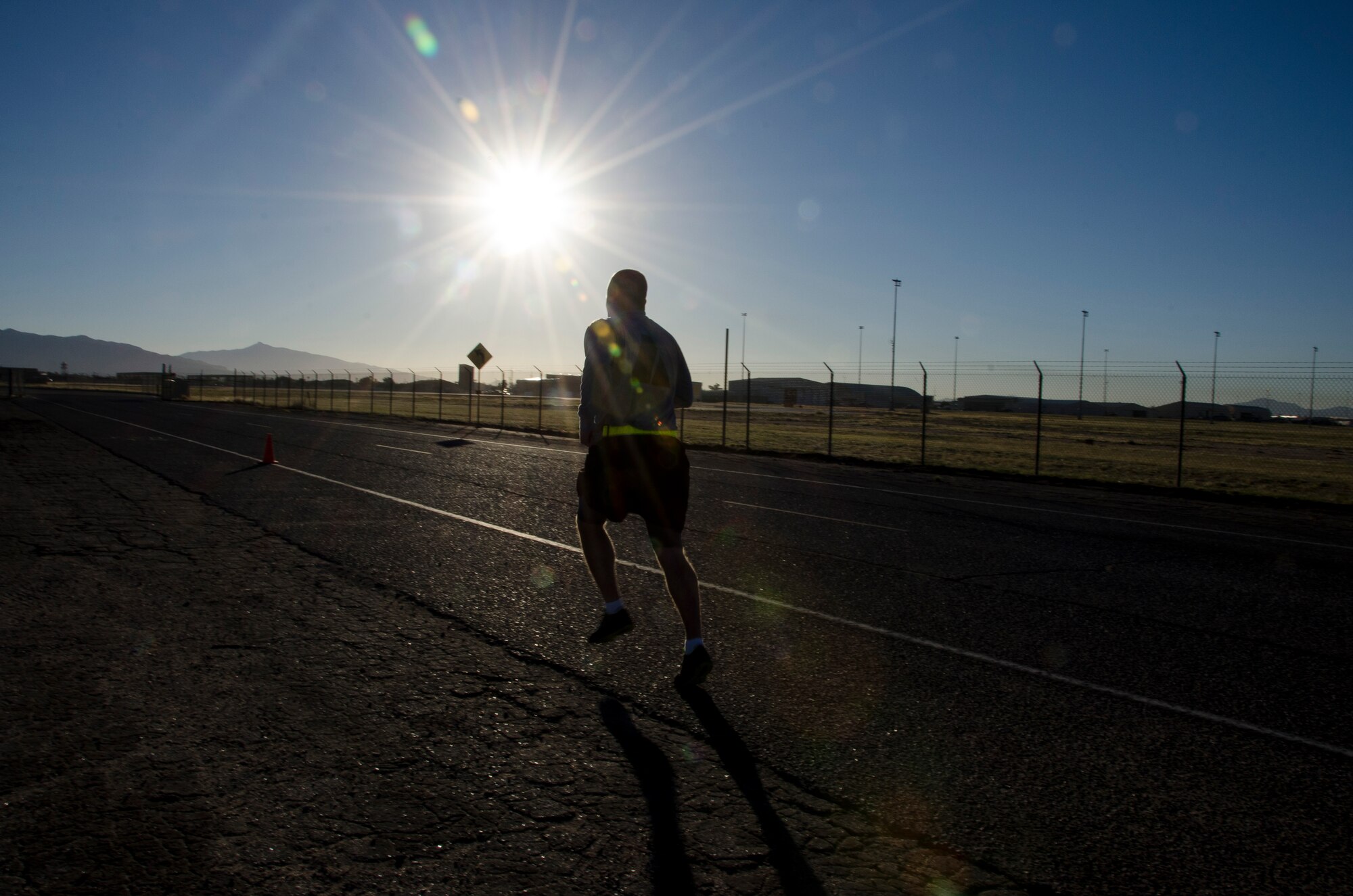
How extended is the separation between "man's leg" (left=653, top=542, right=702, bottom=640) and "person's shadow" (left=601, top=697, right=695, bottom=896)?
20.6 inches

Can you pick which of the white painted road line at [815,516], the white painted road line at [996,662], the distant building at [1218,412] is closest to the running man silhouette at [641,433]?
the white painted road line at [996,662]

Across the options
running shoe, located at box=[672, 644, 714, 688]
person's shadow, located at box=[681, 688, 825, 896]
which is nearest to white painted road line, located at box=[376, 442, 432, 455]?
running shoe, located at box=[672, 644, 714, 688]

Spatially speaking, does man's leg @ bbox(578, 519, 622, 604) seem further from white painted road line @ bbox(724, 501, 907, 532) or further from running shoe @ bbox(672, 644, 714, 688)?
white painted road line @ bbox(724, 501, 907, 532)

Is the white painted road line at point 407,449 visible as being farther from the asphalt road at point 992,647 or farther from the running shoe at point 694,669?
the running shoe at point 694,669

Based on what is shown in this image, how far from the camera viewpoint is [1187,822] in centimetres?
301

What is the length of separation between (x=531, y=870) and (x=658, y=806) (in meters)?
0.54

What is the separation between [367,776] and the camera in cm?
320

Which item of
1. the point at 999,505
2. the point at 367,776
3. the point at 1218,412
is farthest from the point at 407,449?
the point at 1218,412

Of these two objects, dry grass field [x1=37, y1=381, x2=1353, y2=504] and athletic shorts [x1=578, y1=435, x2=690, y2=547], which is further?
dry grass field [x1=37, y1=381, x2=1353, y2=504]

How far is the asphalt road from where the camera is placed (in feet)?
9.86

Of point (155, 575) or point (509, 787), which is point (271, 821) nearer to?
point (509, 787)

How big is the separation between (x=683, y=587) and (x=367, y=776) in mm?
1636

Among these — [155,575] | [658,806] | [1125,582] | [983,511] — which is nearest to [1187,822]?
[658,806]

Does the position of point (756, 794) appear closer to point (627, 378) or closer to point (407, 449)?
point (627, 378)
